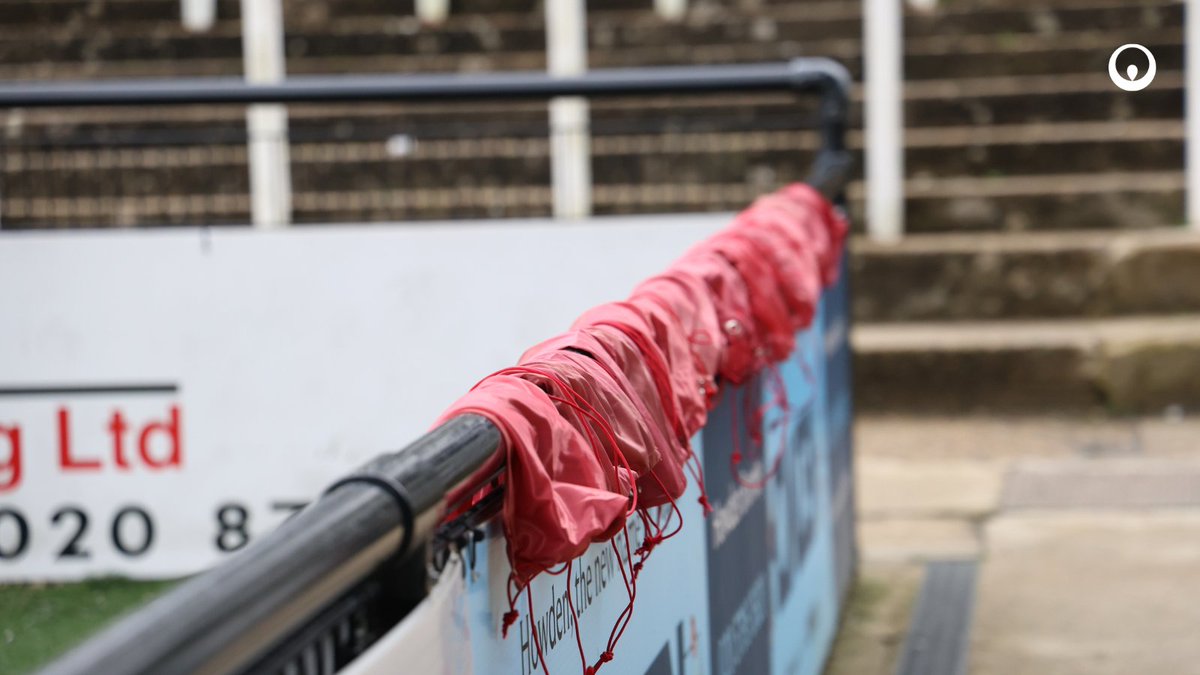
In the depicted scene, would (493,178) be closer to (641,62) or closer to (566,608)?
(641,62)

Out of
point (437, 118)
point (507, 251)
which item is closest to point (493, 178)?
point (437, 118)

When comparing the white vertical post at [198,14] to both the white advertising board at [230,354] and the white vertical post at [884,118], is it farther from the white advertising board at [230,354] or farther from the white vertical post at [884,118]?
the white advertising board at [230,354]

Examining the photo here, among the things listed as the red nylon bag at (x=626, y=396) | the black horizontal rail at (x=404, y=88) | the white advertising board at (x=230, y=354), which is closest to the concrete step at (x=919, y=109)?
the black horizontal rail at (x=404, y=88)

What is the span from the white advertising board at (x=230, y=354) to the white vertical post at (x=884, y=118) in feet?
13.5

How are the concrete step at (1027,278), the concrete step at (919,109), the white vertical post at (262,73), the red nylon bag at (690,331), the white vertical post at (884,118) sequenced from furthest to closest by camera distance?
1. the concrete step at (919,109)
2. the white vertical post at (884,118)
3. the concrete step at (1027,278)
4. the white vertical post at (262,73)
5. the red nylon bag at (690,331)

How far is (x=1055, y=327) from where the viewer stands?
8.70 meters

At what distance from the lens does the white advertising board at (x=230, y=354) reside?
17.1 feet

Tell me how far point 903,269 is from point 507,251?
4.22m

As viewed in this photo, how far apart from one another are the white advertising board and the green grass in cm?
5

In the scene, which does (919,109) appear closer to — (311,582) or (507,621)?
(507,621)

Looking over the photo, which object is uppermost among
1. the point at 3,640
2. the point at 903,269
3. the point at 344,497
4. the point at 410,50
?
the point at 410,50

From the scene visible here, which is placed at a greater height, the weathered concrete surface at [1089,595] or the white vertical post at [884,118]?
the white vertical post at [884,118]

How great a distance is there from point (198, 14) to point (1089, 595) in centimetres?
853

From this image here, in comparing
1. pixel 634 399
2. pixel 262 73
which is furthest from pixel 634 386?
pixel 262 73
